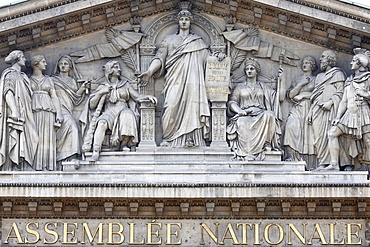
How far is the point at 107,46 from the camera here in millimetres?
33500

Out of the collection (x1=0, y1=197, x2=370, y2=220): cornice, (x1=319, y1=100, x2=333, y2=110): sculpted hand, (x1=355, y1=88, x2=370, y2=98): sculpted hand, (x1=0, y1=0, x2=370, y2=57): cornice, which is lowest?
(x1=0, y1=197, x2=370, y2=220): cornice

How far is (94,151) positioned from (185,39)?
3.13 meters

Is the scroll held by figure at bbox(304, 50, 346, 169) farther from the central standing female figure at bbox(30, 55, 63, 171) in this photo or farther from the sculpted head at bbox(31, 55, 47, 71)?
the sculpted head at bbox(31, 55, 47, 71)

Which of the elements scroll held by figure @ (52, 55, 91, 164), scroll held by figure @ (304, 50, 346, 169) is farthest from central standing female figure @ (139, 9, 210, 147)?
scroll held by figure @ (304, 50, 346, 169)

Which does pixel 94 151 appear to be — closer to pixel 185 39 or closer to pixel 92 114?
Result: pixel 92 114

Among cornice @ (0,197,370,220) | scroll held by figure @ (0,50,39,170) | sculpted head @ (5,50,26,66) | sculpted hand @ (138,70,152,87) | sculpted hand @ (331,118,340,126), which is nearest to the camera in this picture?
cornice @ (0,197,370,220)

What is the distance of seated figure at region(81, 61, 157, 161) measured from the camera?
32500mm

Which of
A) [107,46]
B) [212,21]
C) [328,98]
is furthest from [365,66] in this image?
[107,46]

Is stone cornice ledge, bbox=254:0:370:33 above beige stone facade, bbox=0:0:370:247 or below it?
above

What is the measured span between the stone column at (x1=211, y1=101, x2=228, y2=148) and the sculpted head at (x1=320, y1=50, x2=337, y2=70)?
2277 mm

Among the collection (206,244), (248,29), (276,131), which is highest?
(248,29)

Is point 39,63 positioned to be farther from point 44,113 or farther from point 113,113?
point 113,113

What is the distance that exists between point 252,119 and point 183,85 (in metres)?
1.61

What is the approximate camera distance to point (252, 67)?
3312 centimetres
